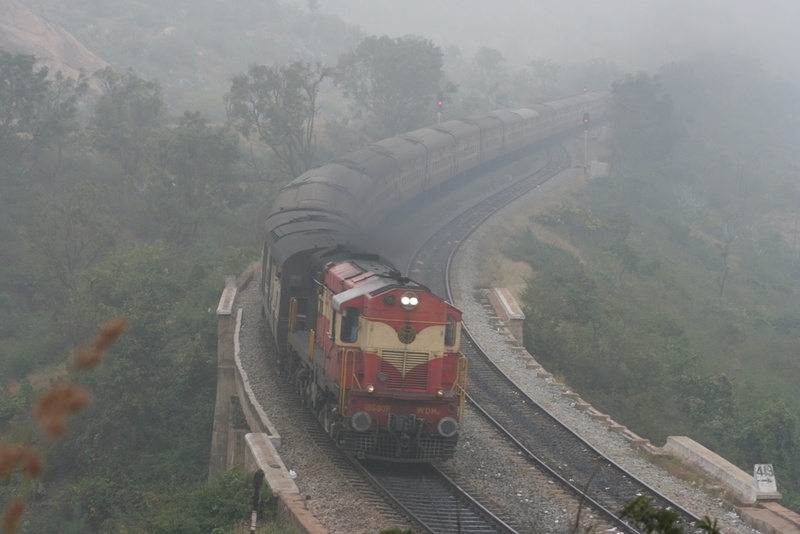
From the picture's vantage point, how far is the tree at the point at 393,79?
198ft

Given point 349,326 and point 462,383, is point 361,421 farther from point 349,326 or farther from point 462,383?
point 462,383

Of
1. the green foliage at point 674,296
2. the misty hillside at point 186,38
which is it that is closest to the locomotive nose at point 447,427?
the green foliage at point 674,296

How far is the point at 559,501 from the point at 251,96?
1394 inches

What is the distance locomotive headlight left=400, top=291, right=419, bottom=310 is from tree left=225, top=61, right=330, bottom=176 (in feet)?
105

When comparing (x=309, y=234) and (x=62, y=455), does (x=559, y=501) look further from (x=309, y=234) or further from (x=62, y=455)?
(x=62, y=455)

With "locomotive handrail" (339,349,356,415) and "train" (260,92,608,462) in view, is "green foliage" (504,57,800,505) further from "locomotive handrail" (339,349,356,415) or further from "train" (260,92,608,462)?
"locomotive handrail" (339,349,356,415)

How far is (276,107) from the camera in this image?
1823 inches

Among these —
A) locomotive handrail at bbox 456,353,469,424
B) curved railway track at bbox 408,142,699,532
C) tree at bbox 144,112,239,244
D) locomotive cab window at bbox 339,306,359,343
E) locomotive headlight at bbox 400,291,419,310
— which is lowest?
curved railway track at bbox 408,142,699,532

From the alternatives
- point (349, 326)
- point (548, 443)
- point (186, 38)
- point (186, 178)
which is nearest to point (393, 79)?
point (186, 178)

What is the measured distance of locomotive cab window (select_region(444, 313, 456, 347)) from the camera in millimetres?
15320

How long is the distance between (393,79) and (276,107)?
15.8m

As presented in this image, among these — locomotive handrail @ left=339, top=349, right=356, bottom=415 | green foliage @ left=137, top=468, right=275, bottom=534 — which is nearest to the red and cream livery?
locomotive handrail @ left=339, top=349, right=356, bottom=415

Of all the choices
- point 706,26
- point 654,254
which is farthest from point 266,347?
point 706,26

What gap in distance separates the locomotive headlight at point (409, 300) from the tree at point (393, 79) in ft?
149
